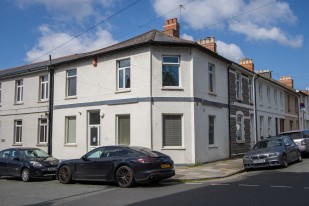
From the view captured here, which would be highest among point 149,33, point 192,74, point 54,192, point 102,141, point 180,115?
point 149,33

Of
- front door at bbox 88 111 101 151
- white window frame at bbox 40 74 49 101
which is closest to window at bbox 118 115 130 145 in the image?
front door at bbox 88 111 101 151

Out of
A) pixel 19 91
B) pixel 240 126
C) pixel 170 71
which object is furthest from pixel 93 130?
pixel 240 126

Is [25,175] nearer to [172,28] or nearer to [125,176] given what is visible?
[125,176]

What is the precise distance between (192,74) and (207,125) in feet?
10.2

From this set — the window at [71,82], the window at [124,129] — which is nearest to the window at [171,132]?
the window at [124,129]

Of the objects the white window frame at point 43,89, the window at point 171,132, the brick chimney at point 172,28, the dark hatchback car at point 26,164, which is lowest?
the dark hatchback car at point 26,164

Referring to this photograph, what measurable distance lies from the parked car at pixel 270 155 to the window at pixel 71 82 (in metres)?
11.7

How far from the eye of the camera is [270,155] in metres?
15.2

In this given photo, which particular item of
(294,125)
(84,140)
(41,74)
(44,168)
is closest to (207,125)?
(84,140)

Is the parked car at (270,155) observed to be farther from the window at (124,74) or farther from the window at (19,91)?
the window at (19,91)

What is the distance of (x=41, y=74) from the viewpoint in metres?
23.8

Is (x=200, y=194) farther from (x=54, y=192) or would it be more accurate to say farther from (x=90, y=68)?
(x=90, y=68)

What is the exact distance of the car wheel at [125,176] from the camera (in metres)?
11.8

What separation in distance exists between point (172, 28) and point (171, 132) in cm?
692
